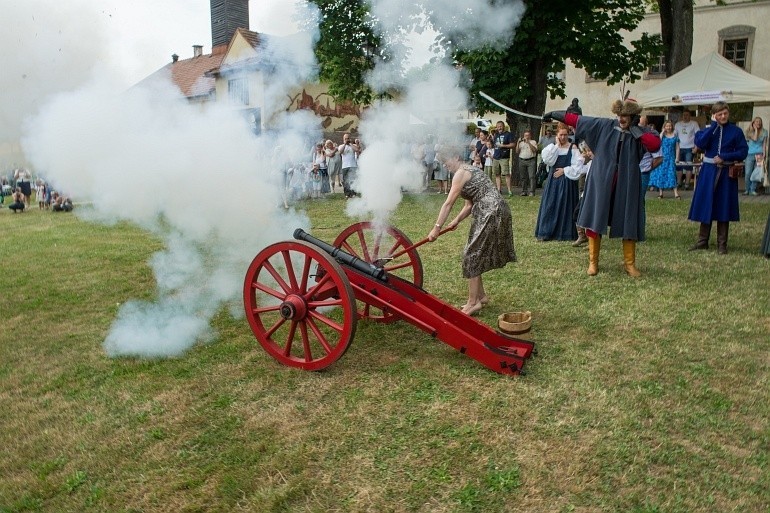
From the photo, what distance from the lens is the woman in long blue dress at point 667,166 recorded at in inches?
476

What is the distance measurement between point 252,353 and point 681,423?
2742 mm

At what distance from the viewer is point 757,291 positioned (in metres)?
5.29

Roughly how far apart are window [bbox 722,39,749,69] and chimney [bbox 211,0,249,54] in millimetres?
20413

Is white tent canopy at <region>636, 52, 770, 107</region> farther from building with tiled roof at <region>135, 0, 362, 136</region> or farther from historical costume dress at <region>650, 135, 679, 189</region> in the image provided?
building with tiled roof at <region>135, 0, 362, 136</region>

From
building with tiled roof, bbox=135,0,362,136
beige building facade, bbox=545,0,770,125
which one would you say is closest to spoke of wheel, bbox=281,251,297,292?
building with tiled roof, bbox=135,0,362,136

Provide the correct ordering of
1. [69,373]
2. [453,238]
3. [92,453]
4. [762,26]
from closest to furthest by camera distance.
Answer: [92,453]
[69,373]
[453,238]
[762,26]

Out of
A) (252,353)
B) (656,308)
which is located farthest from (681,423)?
(252,353)

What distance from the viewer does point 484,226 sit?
15.6 ft

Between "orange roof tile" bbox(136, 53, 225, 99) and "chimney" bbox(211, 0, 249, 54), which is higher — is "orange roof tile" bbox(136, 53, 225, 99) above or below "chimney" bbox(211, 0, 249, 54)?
below

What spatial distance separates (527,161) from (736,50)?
45.8 feet

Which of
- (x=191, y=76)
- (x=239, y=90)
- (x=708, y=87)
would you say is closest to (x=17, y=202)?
(x=191, y=76)

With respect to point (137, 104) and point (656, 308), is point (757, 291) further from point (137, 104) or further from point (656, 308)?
point (137, 104)

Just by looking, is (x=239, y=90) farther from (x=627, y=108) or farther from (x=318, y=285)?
(x=627, y=108)

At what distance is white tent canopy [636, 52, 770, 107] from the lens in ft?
37.7
